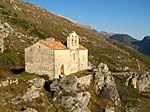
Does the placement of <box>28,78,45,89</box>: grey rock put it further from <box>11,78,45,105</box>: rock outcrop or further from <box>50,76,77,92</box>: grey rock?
<box>50,76,77,92</box>: grey rock

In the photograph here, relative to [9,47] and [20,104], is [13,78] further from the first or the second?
[9,47]

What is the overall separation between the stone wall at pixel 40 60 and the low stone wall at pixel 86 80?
6.11 m

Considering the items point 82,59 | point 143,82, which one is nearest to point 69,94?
point 82,59

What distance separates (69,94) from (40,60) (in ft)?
38.9

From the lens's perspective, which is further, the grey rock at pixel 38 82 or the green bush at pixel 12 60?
the green bush at pixel 12 60

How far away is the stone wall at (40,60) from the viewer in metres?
56.9

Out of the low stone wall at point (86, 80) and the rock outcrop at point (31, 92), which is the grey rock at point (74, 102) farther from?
the low stone wall at point (86, 80)

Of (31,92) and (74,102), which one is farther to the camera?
(74,102)

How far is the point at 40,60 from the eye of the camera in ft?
190

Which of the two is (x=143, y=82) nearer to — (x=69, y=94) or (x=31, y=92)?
(x=69, y=94)

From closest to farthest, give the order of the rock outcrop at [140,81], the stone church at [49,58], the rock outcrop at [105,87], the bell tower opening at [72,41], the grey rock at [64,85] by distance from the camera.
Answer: the grey rock at [64,85] → the stone church at [49,58] → the rock outcrop at [105,87] → the bell tower opening at [72,41] → the rock outcrop at [140,81]

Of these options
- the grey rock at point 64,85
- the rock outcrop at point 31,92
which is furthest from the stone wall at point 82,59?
the rock outcrop at point 31,92

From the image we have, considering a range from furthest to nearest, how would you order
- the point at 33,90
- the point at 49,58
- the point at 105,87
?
the point at 105,87
the point at 49,58
the point at 33,90

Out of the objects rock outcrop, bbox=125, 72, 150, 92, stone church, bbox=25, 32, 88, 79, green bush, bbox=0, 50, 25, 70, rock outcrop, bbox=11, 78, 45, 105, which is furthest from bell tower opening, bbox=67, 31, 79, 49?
green bush, bbox=0, 50, 25, 70
